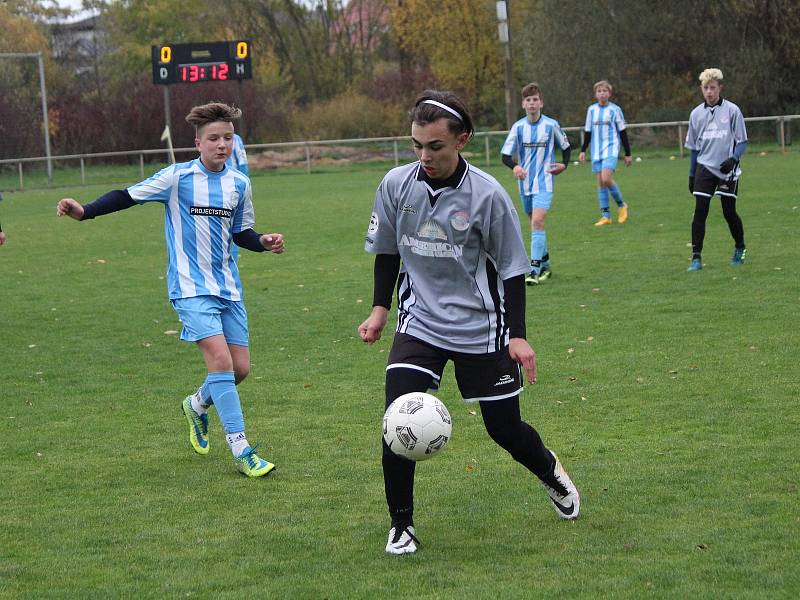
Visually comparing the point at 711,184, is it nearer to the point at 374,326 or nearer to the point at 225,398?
the point at 225,398

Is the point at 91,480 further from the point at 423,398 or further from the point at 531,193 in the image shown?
the point at 531,193

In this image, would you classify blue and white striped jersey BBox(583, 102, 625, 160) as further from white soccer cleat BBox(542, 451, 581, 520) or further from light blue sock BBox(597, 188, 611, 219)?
white soccer cleat BBox(542, 451, 581, 520)

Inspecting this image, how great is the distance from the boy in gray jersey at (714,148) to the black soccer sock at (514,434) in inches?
303

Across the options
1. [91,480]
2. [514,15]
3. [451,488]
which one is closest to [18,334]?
[91,480]

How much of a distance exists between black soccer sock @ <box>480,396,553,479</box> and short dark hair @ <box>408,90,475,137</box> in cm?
111

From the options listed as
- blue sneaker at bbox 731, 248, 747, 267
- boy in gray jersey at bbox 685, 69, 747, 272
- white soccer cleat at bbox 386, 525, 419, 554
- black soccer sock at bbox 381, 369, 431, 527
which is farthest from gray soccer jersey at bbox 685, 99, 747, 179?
white soccer cleat at bbox 386, 525, 419, 554

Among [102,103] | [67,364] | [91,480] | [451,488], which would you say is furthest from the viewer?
[102,103]

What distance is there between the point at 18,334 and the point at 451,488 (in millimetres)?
6448

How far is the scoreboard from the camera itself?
105 feet

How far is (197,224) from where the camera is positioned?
6.29 m

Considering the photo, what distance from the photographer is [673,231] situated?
16219 mm

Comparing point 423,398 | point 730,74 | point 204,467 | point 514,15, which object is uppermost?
point 514,15

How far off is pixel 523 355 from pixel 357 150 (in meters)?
31.0

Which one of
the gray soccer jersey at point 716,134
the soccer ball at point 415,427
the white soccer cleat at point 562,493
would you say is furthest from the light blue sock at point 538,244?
the soccer ball at point 415,427
